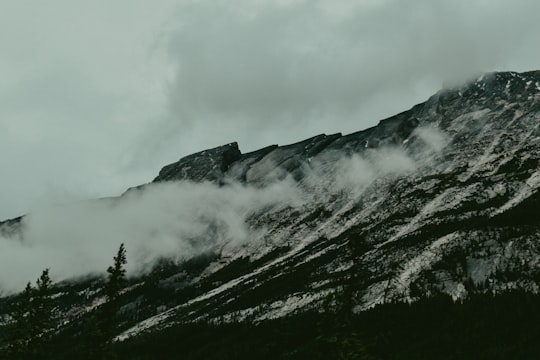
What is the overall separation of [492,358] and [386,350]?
90.2ft

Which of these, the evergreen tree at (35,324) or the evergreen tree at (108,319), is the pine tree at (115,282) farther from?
the evergreen tree at (35,324)

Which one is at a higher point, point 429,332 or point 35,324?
point 35,324

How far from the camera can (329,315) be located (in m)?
25.2

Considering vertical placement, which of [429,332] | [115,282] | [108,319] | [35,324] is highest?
[115,282]

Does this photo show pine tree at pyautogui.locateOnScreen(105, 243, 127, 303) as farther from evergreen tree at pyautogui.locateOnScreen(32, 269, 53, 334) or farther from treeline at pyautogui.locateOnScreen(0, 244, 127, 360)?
evergreen tree at pyautogui.locateOnScreen(32, 269, 53, 334)

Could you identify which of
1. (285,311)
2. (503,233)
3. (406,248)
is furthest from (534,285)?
(285,311)

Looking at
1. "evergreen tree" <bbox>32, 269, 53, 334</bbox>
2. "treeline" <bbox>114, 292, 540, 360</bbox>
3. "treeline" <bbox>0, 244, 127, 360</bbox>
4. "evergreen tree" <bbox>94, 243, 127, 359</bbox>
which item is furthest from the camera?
"treeline" <bbox>114, 292, 540, 360</bbox>

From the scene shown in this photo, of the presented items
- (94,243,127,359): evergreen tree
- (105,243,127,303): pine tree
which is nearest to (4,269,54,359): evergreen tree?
(105,243,127,303): pine tree

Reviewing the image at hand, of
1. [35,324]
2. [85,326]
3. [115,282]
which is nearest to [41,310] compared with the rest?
[35,324]

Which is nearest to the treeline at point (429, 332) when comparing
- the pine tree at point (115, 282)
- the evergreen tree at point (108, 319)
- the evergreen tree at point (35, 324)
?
the pine tree at point (115, 282)

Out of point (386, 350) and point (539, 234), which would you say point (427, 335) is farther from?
point (539, 234)

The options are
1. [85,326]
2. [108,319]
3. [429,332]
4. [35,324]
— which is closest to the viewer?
[108,319]

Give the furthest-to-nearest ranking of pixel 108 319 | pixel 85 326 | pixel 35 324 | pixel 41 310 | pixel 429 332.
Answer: pixel 429 332
pixel 41 310
pixel 35 324
pixel 85 326
pixel 108 319

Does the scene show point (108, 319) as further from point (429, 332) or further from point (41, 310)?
point (429, 332)
